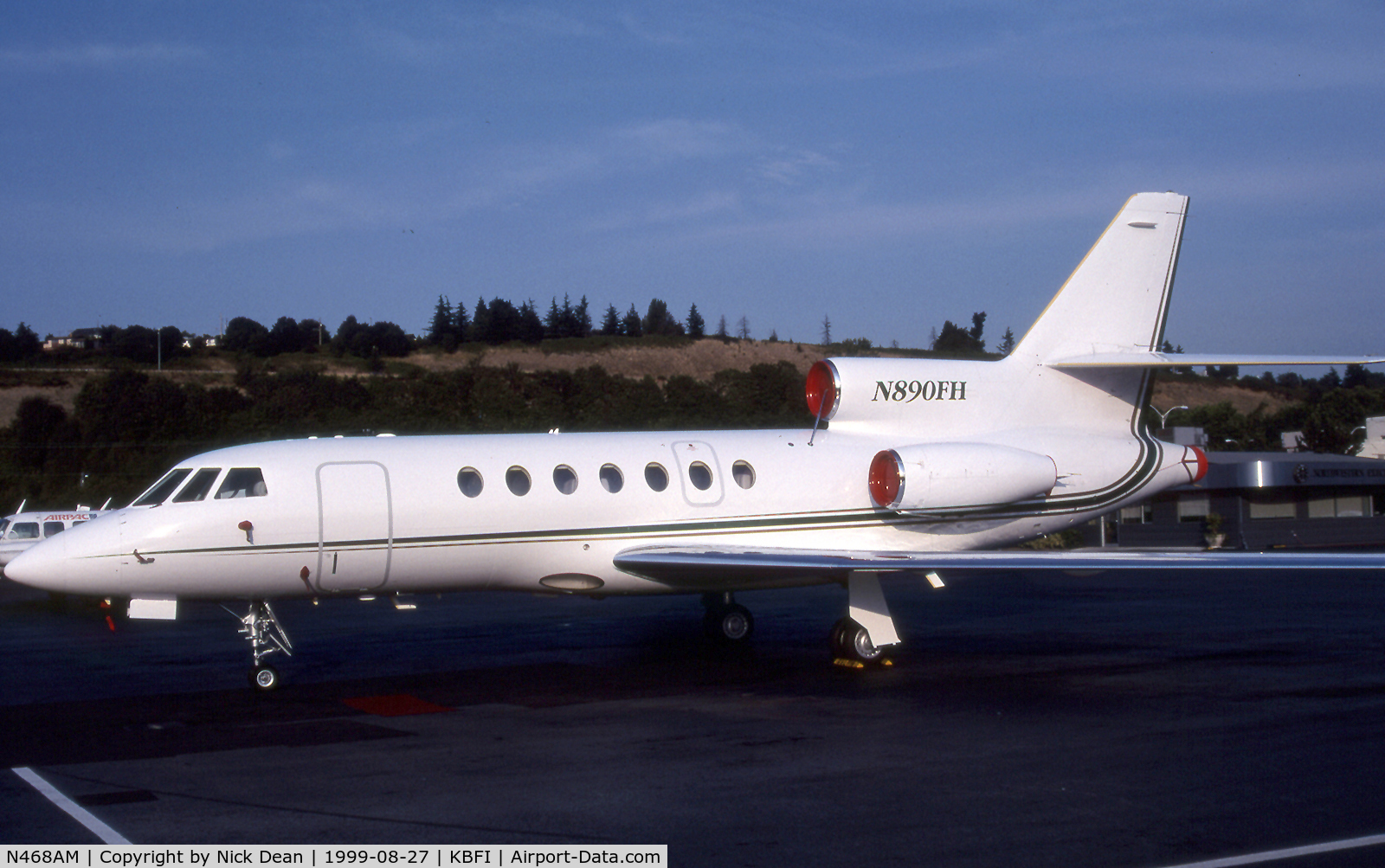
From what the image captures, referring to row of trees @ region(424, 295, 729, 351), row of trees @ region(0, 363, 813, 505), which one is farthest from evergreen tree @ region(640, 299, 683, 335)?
row of trees @ region(0, 363, 813, 505)

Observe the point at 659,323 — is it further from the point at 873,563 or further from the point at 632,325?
the point at 873,563

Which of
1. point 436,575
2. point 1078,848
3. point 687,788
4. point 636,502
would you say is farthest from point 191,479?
point 1078,848

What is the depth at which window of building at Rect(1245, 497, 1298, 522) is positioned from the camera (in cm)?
4553

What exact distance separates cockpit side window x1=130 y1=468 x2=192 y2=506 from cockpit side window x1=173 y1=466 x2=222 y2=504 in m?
0.12

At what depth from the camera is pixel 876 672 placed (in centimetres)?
1371

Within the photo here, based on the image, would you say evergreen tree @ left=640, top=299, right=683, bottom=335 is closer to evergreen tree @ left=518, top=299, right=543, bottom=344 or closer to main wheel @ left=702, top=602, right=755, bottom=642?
evergreen tree @ left=518, top=299, right=543, bottom=344

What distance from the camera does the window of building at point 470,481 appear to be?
44.0ft

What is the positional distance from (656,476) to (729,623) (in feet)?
9.69

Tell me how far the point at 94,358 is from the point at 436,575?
295 ft

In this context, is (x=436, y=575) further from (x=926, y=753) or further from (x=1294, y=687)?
(x=1294, y=687)

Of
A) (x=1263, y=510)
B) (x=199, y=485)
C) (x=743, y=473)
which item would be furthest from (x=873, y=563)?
(x=1263, y=510)

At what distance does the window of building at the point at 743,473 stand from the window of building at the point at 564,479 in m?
2.11

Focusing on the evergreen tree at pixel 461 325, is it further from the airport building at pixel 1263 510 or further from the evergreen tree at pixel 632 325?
the airport building at pixel 1263 510

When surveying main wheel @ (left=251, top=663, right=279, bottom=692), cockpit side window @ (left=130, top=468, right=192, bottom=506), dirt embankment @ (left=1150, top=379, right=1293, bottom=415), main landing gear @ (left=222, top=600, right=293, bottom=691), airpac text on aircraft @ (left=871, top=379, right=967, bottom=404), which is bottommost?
main wheel @ (left=251, top=663, right=279, bottom=692)
